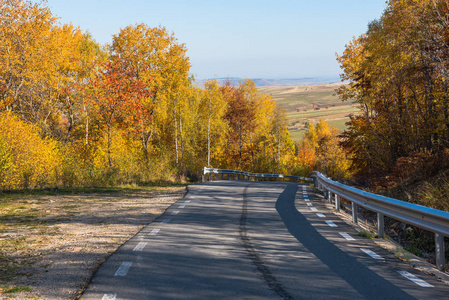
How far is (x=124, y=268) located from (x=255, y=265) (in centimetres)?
Result: 180

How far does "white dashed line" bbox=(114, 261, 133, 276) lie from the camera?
17.4 ft

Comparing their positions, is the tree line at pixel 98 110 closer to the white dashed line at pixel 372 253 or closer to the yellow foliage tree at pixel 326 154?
the yellow foliage tree at pixel 326 154

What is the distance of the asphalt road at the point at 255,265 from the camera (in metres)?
4.57

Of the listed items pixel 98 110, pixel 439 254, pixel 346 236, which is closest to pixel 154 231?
pixel 346 236

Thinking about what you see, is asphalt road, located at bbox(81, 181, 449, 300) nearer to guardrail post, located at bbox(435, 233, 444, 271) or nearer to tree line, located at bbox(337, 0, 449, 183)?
guardrail post, located at bbox(435, 233, 444, 271)

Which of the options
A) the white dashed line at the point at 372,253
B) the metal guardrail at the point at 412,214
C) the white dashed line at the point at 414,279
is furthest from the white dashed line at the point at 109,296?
the metal guardrail at the point at 412,214

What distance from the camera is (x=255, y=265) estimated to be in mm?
5695

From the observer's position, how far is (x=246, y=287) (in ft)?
15.4

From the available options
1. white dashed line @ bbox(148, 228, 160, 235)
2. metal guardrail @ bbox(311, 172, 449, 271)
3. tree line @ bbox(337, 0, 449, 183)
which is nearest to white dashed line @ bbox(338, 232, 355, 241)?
metal guardrail @ bbox(311, 172, 449, 271)

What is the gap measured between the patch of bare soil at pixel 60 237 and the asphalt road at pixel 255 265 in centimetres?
38

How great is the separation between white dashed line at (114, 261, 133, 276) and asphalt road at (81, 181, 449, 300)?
1 cm

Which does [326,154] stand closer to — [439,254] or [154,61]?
[154,61]

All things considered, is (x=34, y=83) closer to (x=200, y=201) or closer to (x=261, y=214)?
(x=200, y=201)

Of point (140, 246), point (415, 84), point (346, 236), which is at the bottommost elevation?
point (346, 236)
